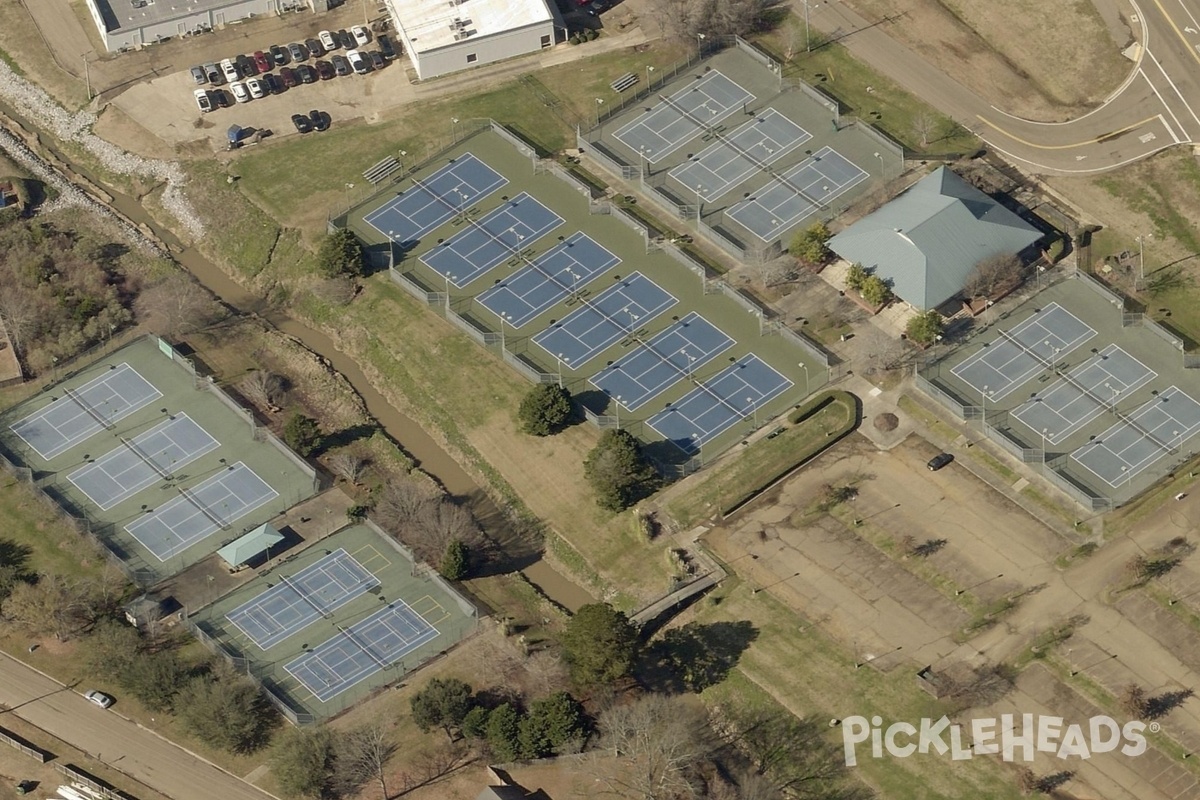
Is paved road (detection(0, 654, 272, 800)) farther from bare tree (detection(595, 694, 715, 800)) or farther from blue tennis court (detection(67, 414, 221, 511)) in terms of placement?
bare tree (detection(595, 694, 715, 800))

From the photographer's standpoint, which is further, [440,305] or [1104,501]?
[440,305]

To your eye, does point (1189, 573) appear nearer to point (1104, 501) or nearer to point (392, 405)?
point (1104, 501)

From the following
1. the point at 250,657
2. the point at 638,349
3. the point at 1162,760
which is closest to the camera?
the point at 1162,760

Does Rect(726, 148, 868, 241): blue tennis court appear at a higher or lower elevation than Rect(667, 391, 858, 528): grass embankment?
higher

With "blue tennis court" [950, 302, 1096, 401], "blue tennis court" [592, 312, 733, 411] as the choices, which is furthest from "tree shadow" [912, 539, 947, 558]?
"blue tennis court" [592, 312, 733, 411]

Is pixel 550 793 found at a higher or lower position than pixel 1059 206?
lower

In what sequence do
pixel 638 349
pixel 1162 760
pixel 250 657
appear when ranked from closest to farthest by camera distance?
1. pixel 1162 760
2. pixel 250 657
3. pixel 638 349

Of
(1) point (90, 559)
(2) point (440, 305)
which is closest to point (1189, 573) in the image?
(2) point (440, 305)

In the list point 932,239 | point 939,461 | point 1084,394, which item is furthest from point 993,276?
point 939,461
